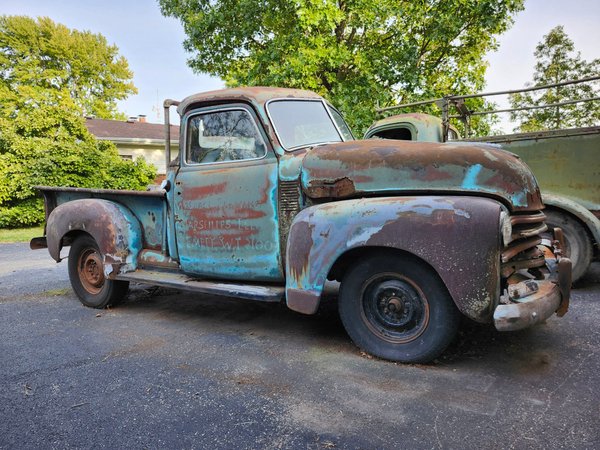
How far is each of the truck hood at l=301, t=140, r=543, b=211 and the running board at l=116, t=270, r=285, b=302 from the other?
0.86m

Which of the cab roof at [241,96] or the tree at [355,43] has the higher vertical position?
the tree at [355,43]

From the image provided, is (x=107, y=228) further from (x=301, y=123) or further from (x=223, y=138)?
(x=301, y=123)

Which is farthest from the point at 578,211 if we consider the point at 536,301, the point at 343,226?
the point at 343,226

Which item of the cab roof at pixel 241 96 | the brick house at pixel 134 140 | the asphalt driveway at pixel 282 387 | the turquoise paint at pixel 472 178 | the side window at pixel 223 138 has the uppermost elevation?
the brick house at pixel 134 140

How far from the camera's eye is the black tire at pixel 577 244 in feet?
15.1

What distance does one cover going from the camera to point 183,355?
3229 mm

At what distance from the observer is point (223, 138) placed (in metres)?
3.87

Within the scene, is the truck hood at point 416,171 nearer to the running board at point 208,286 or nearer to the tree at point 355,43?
the running board at point 208,286

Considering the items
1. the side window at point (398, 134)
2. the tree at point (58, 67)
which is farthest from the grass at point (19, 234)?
the tree at point (58, 67)

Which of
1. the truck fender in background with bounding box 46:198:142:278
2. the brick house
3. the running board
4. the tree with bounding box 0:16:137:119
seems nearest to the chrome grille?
the running board

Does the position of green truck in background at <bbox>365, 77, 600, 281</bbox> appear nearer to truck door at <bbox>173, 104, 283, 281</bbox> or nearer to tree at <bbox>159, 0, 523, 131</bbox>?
truck door at <bbox>173, 104, 283, 281</bbox>

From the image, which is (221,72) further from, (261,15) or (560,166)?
(560,166)

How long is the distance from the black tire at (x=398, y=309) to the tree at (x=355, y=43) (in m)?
7.96

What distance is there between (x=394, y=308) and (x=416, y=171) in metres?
0.97
